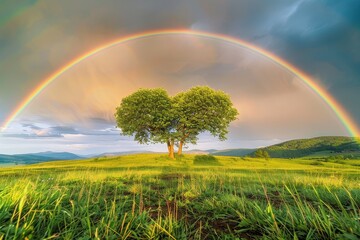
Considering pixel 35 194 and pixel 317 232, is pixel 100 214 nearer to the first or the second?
pixel 35 194

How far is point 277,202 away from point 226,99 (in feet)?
131

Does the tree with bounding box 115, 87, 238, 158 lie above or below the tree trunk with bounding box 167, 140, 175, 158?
above

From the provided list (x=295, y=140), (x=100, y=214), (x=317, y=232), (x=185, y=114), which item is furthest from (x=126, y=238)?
(x=295, y=140)

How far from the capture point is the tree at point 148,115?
44562 millimetres

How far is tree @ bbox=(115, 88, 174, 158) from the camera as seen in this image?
1754 inches

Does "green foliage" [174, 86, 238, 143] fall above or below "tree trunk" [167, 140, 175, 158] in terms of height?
above

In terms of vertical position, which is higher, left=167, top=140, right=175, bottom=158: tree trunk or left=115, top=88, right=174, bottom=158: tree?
left=115, top=88, right=174, bottom=158: tree

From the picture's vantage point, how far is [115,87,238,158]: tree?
1748 inches

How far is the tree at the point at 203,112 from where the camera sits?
44.3 metres

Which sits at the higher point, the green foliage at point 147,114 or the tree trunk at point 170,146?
the green foliage at point 147,114

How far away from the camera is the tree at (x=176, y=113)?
44406mm

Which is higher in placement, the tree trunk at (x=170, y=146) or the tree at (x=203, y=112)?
the tree at (x=203, y=112)

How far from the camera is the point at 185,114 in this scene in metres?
45.7

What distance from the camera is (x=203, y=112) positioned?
44625 millimetres
